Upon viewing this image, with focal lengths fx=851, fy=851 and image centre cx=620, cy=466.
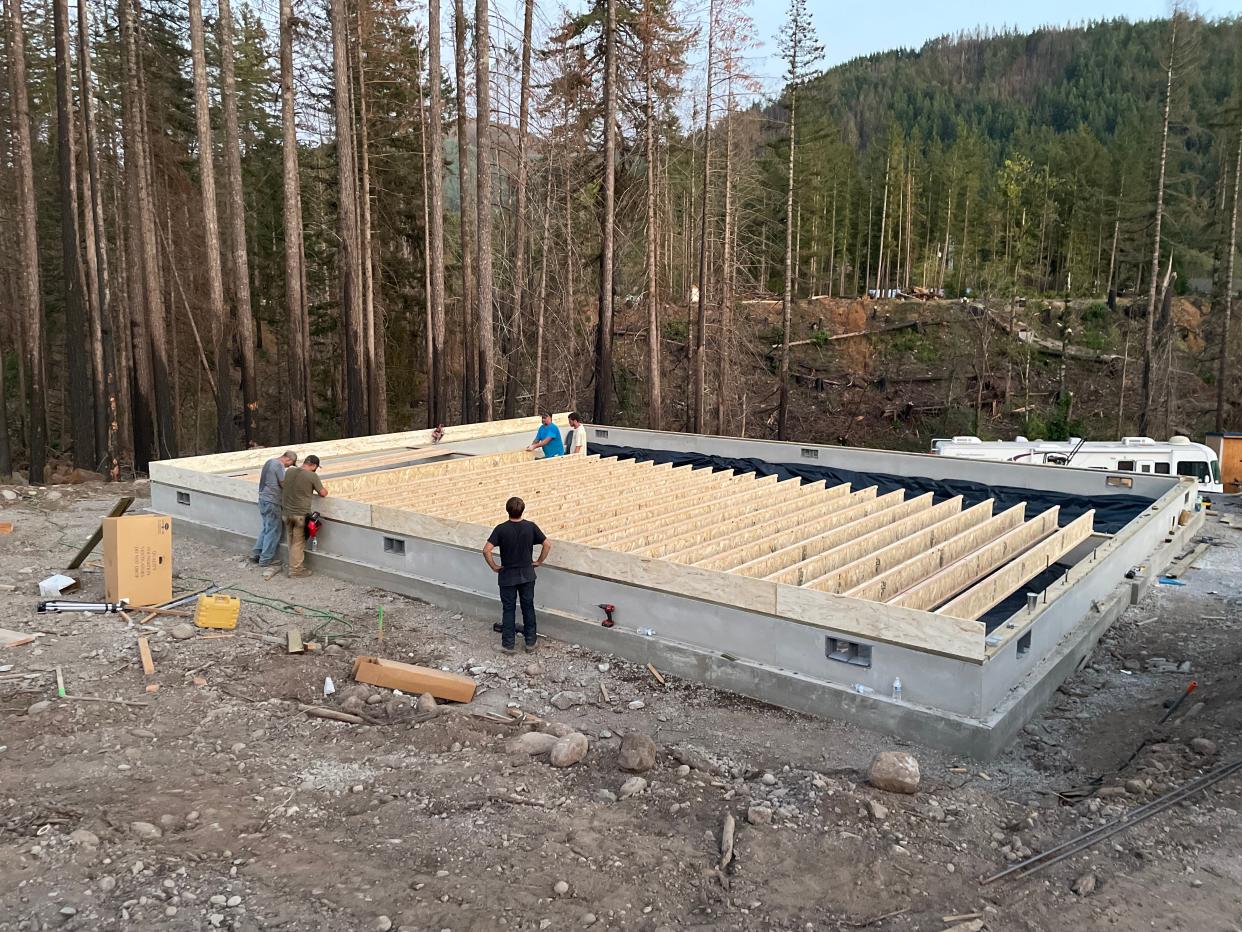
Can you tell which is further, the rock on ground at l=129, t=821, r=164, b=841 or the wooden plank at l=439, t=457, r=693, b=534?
the wooden plank at l=439, t=457, r=693, b=534

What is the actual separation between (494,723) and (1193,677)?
596 cm

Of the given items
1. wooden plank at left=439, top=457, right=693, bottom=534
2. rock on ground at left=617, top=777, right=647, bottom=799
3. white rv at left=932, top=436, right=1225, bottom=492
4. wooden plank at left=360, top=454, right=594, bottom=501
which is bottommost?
rock on ground at left=617, top=777, right=647, bottom=799

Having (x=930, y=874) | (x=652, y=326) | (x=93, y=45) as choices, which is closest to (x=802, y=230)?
(x=652, y=326)

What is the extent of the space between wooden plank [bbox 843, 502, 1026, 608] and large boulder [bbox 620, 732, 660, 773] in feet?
6.82

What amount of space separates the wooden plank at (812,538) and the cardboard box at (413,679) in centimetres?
251

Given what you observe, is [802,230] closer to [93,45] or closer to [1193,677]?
[93,45]

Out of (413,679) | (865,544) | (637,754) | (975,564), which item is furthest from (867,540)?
(413,679)

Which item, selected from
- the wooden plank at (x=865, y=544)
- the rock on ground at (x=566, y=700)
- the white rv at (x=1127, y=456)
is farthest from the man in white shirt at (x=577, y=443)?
the rock on ground at (x=566, y=700)

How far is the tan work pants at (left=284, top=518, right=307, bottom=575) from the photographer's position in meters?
9.73

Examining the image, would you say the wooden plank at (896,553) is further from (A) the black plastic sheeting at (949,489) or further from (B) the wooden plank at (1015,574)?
(A) the black plastic sheeting at (949,489)

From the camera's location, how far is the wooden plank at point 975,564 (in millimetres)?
7227

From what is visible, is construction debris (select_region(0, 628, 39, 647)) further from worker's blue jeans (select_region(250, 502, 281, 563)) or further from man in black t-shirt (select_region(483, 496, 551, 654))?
man in black t-shirt (select_region(483, 496, 551, 654))

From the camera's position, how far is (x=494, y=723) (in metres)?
6.17

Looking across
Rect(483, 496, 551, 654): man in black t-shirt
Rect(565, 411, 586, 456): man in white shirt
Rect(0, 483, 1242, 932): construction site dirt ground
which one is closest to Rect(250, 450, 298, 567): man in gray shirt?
Rect(0, 483, 1242, 932): construction site dirt ground
